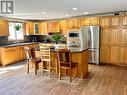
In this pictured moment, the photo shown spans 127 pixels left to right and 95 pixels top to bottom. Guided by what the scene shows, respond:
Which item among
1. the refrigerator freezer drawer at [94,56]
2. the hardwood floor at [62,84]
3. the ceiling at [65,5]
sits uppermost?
the ceiling at [65,5]

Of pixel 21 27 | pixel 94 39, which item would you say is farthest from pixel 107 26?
pixel 21 27

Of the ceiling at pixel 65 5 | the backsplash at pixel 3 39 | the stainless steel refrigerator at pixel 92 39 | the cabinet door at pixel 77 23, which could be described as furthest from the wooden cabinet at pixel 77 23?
the backsplash at pixel 3 39

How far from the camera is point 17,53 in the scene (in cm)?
714

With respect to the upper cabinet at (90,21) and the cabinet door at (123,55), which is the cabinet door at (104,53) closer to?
the cabinet door at (123,55)

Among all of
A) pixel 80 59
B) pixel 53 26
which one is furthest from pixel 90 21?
pixel 80 59

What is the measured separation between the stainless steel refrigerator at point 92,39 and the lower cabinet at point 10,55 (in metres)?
3.19

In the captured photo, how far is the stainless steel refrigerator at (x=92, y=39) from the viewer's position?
6426mm

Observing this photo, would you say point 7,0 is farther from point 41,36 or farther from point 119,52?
point 41,36

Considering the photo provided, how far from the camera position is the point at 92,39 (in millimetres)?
6539

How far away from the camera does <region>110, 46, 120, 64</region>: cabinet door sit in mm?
6168

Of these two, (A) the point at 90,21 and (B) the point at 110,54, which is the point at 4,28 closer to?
(A) the point at 90,21

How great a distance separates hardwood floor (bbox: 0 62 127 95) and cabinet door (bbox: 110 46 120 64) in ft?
3.69

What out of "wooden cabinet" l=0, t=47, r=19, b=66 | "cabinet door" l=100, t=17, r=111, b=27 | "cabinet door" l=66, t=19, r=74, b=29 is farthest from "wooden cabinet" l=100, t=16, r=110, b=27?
"wooden cabinet" l=0, t=47, r=19, b=66

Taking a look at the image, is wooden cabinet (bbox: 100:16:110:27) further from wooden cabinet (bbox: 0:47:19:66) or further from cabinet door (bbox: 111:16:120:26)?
wooden cabinet (bbox: 0:47:19:66)
